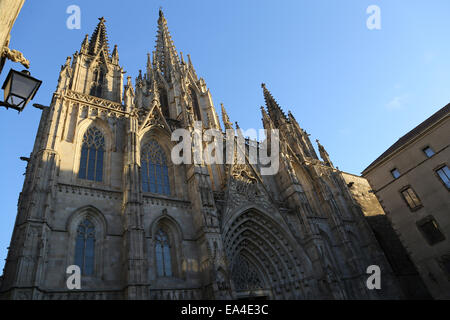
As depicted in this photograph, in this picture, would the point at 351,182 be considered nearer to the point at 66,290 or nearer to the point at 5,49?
the point at 66,290

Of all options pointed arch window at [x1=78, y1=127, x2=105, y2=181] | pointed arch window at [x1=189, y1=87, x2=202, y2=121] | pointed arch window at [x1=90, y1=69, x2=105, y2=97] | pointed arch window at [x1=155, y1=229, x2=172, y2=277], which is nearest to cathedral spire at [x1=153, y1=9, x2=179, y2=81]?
pointed arch window at [x1=189, y1=87, x2=202, y2=121]

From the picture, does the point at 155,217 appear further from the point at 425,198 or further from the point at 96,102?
the point at 425,198

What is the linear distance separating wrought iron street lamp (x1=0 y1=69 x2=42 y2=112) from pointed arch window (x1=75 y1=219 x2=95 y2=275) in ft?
35.7

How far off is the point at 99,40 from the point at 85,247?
19.2m

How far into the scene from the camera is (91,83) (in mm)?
21328

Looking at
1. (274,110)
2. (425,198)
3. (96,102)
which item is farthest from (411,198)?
(96,102)

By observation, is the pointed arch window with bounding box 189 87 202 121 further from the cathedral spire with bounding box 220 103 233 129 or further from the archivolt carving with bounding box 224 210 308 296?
the archivolt carving with bounding box 224 210 308 296

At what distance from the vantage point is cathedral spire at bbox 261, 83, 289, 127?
33.3 m

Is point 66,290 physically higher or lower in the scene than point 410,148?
lower

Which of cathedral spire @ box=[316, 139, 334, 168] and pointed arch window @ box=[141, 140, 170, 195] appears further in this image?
cathedral spire @ box=[316, 139, 334, 168]

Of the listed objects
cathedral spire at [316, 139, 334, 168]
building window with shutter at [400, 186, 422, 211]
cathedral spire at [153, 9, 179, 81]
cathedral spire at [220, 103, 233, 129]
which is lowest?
building window with shutter at [400, 186, 422, 211]
